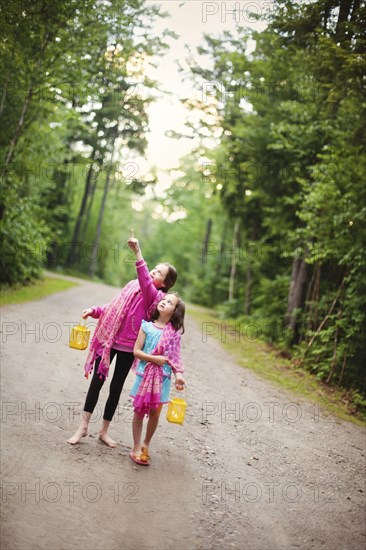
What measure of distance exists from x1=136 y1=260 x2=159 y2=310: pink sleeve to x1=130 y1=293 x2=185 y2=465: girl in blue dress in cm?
A: 10

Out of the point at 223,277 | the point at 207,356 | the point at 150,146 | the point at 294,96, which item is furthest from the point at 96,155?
the point at 207,356

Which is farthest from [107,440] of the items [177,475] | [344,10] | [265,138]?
[265,138]

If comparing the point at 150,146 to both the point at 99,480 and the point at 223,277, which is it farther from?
the point at 99,480

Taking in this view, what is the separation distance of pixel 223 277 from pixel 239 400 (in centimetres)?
1970

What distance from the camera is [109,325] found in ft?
15.4

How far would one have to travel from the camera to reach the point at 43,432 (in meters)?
4.87

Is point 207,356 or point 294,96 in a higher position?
point 294,96

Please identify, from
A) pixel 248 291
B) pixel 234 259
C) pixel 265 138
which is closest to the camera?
pixel 265 138

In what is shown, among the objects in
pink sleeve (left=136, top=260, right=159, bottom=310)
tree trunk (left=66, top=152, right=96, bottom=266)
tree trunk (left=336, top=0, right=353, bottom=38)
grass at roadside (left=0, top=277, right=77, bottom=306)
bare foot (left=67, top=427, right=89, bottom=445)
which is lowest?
bare foot (left=67, top=427, right=89, bottom=445)

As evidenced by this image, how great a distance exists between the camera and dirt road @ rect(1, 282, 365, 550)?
356 centimetres

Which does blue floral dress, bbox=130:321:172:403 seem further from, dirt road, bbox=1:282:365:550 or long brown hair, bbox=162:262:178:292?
dirt road, bbox=1:282:365:550

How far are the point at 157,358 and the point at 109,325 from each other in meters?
0.62

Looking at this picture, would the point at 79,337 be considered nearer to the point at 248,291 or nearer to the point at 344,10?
the point at 344,10

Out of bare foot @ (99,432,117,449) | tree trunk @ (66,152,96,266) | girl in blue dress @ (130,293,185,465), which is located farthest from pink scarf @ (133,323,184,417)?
tree trunk @ (66,152,96,266)
